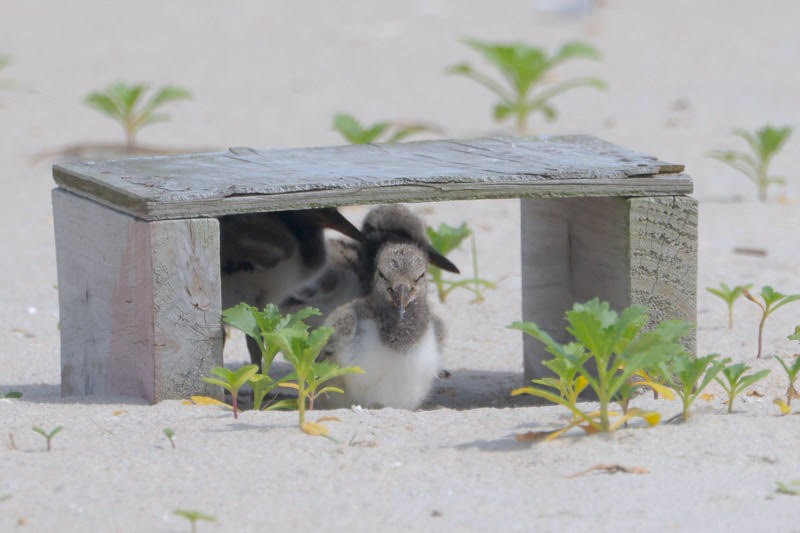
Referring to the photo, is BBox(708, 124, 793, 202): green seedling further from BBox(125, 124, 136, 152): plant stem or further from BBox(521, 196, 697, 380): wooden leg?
BBox(125, 124, 136, 152): plant stem

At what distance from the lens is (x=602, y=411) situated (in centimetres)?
426

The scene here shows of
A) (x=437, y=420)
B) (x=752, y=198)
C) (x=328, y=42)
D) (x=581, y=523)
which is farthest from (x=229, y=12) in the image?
(x=581, y=523)

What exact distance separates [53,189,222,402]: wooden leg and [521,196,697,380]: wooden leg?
173cm

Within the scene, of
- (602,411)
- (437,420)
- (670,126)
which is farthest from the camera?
(670,126)

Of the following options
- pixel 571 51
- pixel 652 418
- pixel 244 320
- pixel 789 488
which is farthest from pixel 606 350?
pixel 571 51

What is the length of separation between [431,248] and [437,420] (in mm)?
1989

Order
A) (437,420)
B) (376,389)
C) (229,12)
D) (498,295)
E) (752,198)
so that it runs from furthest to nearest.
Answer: (229,12) → (752,198) → (498,295) → (376,389) → (437,420)

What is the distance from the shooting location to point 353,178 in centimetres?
509

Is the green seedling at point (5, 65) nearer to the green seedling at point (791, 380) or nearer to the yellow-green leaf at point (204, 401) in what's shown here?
the yellow-green leaf at point (204, 401)

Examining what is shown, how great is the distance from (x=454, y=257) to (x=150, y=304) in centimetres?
369

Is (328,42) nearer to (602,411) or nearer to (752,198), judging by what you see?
(752,198)

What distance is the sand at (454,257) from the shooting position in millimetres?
3836

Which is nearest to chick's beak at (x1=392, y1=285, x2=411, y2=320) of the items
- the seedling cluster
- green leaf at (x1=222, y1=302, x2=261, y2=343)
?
green leaf at (x1=222, y1=302, x2=261, y2=343)

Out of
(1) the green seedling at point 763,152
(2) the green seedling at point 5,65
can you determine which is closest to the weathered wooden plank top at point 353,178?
(1) the green seedling at point 763,152
